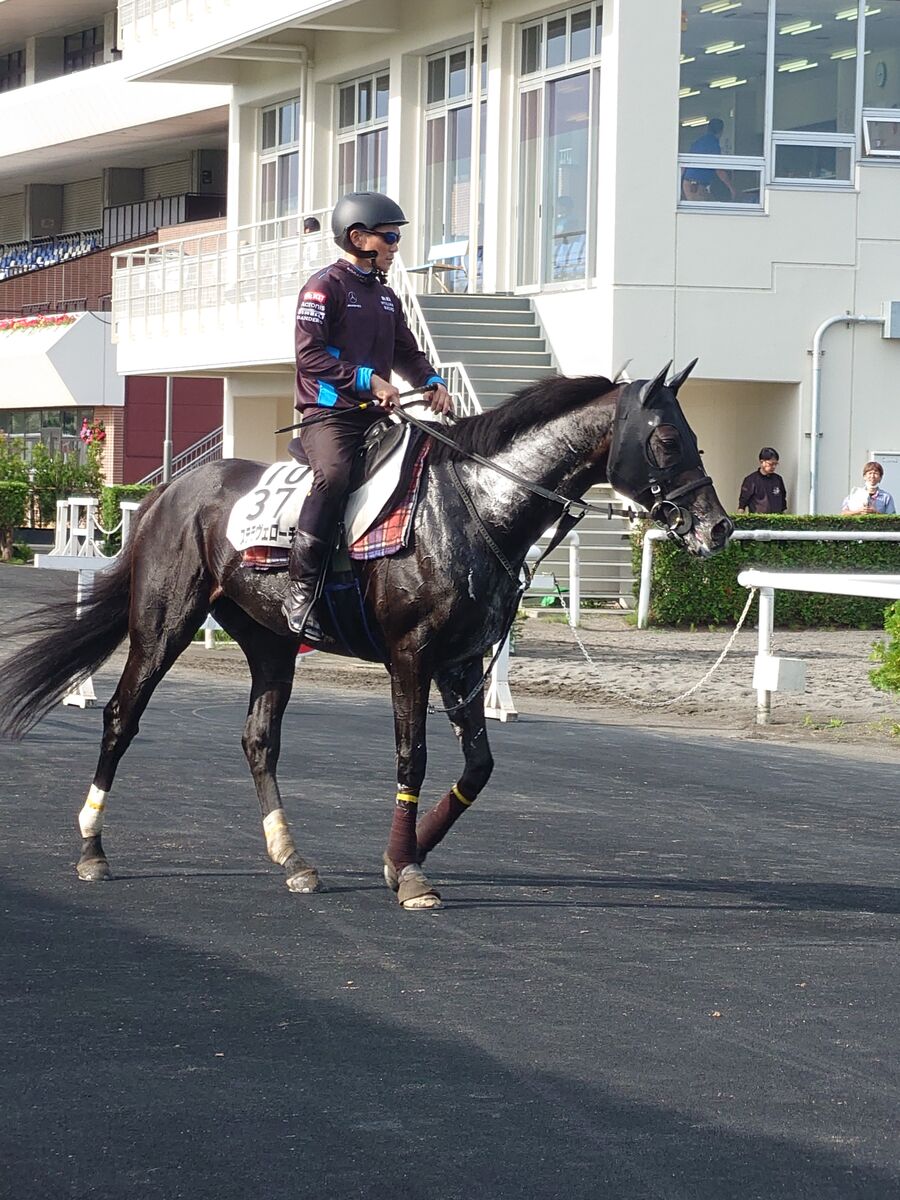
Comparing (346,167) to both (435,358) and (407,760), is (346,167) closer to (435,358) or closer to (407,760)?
(435,358)

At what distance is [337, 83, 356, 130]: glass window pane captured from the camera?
32312mm

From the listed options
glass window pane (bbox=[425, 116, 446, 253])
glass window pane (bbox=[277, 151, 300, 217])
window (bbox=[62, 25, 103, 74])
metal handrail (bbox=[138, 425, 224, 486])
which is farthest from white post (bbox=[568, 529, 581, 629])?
window (bbox=[62, 25, 103, 74])

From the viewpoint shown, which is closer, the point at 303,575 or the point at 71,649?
the point at 303,575

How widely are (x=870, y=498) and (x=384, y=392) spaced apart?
16098 mm

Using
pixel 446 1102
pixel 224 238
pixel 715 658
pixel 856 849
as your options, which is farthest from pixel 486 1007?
pixel 224 238

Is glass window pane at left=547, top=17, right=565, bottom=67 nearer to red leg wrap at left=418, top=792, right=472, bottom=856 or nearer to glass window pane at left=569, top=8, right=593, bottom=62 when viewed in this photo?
glass window pane at left=569, top=8, right=593, bottom=62

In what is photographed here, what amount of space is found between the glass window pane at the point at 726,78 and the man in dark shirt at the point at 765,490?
4.31 metres

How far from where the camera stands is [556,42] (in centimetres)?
2688

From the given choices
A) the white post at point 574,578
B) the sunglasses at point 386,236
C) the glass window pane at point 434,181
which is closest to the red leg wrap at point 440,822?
the sunglasses at point 386,236

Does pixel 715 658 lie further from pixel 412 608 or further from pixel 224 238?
pixel 224 238

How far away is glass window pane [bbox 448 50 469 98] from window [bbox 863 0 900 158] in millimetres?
6508

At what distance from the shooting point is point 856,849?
8766 millimetres

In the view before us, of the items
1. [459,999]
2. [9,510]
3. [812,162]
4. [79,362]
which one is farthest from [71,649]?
[79,362]

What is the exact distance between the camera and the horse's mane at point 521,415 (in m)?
7.45
